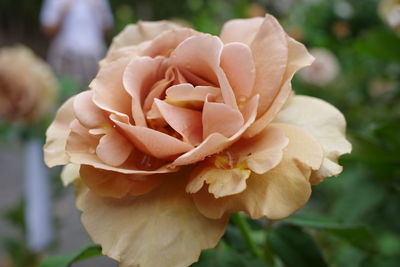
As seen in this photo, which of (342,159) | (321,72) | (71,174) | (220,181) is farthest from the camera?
(321,72)

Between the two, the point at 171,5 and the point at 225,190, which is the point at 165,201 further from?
the point at 171,5

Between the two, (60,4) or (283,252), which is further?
(60,4)

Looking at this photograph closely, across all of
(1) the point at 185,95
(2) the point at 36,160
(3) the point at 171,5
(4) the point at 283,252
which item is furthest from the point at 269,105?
(3) the point at 171,5

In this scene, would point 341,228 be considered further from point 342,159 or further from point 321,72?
point 321,72

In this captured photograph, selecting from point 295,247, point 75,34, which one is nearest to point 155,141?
point 295,247

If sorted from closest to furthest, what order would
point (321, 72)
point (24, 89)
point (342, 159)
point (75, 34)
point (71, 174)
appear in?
point (71, 174) < point (342, 159) < point (24, 89) < point (321, 72) < point (75, 34)

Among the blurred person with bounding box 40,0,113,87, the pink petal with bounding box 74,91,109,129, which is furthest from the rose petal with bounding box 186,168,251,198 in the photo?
the blurred person with bounding box 40,0,113,87

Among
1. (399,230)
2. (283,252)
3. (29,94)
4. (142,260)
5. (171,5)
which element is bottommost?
(171,5)
